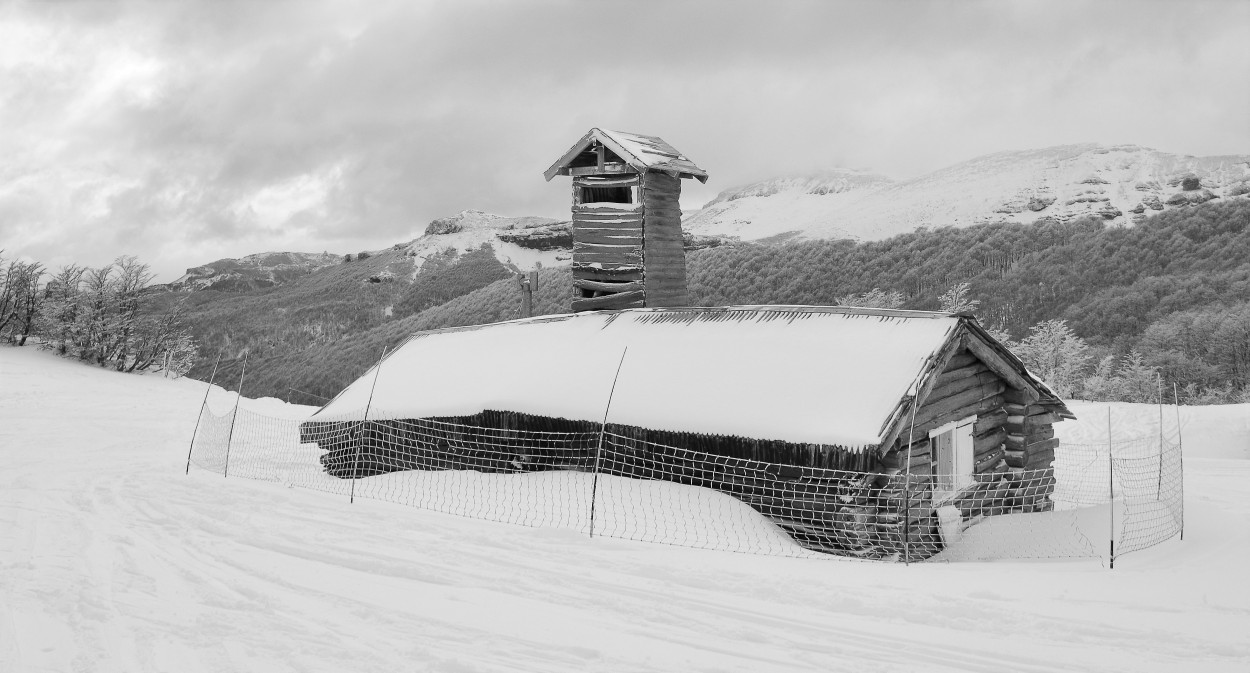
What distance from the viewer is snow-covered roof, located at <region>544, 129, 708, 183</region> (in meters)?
16.2

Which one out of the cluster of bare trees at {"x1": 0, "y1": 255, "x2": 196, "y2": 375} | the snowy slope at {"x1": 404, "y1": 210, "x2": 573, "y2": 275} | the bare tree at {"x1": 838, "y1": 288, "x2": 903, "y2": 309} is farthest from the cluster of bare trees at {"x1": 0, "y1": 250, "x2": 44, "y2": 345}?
the snowy slope at {"x1": 404, "y1": 210, "x2": 573, "y2": 275}

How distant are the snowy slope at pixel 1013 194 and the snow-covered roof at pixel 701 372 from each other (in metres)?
51.7

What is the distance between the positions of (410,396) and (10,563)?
7.28 meters

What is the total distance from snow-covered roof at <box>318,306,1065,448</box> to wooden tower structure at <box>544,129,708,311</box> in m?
2.17

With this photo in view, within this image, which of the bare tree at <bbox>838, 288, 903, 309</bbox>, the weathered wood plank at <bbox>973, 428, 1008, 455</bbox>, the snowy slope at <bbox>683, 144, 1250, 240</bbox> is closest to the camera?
the weathered wood plank at <bbox>973, 428, 1008, 455</bbox>

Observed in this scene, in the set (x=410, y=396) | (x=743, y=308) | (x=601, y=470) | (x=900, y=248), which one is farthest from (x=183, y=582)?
(x=900, y=248)

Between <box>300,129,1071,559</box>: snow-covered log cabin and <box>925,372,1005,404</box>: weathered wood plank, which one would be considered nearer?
<box>300,129,1071,559</box>: snow-covered log cabin

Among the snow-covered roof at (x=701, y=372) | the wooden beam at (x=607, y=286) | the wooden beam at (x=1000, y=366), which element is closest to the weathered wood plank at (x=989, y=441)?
the wooden beam at (x=1000, y=366)

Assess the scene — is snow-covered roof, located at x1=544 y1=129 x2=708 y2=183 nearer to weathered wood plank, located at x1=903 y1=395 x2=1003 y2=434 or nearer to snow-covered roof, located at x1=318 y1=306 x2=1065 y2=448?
snow-covered roof, located at x1=318 y1=306 x2=1065 y2=448

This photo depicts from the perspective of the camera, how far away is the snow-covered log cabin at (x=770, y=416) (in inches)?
350

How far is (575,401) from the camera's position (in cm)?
1141

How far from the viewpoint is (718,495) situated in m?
9.50

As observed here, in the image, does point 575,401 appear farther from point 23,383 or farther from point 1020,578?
point 23,383

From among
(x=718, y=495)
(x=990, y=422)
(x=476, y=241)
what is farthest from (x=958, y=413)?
(x=476, y=241)
